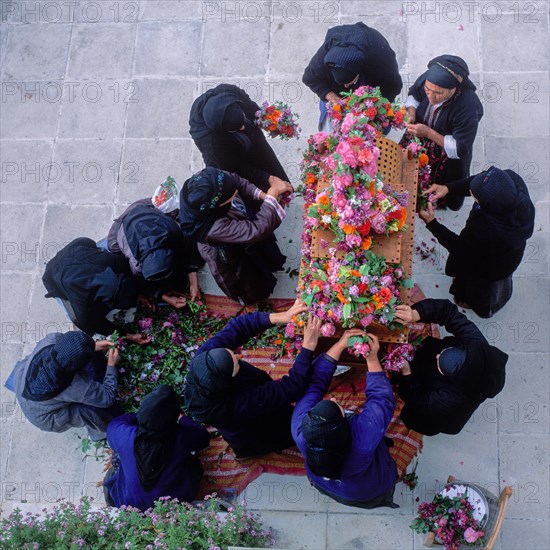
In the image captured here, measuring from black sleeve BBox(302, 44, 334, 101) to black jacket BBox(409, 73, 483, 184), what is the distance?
0.70 metres

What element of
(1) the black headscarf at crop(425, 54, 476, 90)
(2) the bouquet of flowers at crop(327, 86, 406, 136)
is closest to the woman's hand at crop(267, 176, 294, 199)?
(2) the bouquet of flowers at crop(327, 86, 406, 136)

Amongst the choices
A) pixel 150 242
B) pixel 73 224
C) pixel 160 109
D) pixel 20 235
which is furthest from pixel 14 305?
pixel 160 109

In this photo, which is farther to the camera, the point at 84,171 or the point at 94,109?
the point at 94,109

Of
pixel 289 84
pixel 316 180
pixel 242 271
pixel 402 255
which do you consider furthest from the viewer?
pixel 289 84

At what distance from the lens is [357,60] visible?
4738 millimetres

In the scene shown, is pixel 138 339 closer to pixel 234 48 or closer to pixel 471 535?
pixel 471 535

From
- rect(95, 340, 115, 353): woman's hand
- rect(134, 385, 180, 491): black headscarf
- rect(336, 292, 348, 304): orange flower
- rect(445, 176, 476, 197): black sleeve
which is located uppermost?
rect(445, 176, 476, 197): black sleeve

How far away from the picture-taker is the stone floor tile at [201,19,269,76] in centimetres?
657

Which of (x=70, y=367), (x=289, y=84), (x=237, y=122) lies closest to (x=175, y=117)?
(x=289, y=84)

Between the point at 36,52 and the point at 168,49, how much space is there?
148 centimetres

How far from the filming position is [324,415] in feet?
12.2

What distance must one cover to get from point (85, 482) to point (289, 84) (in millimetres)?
4257

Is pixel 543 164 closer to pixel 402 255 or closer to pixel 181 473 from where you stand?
pixel 402 255

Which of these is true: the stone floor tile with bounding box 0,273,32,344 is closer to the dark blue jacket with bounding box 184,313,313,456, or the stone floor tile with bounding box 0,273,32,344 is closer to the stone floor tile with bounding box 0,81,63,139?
the stone floor tile with bounding box 0,81,63,139
